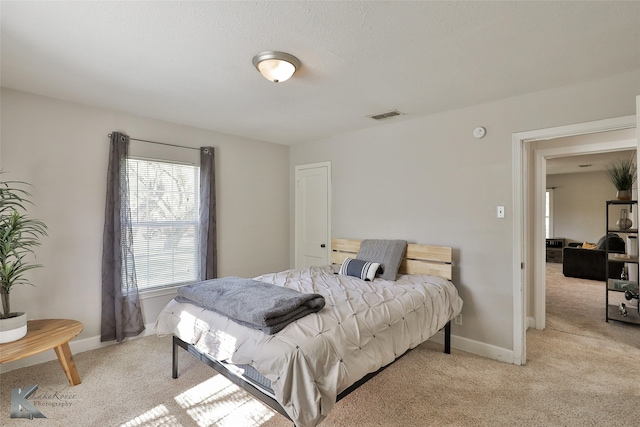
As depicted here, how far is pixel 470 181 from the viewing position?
9.98ft

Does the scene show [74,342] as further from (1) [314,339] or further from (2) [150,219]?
(1) [314,339]

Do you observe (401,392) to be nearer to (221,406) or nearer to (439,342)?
(439,342)

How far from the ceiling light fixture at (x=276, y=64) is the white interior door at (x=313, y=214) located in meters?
2.21

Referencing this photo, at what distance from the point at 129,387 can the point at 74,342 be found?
1.00 meters

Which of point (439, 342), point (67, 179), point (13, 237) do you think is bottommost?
point (439, 342)

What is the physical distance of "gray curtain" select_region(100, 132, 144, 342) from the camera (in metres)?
3.03

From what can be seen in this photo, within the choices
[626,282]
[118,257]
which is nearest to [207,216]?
[118,257]

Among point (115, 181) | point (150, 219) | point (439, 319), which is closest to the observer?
point (439, 319)

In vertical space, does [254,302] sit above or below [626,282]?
above

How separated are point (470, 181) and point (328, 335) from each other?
86.2 inches

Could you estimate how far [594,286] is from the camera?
5.49 m

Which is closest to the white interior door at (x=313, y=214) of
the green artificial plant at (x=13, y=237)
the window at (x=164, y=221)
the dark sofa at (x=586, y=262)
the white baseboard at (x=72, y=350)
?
the window at (x=164, y=221)

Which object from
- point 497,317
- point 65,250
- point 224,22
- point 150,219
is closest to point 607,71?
point 497,317

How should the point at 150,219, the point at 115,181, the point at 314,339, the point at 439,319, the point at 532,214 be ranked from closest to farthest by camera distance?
the point at 314,339
the point at 439,319
the point at 115,181
the point at 150,219
the point at 532,214
